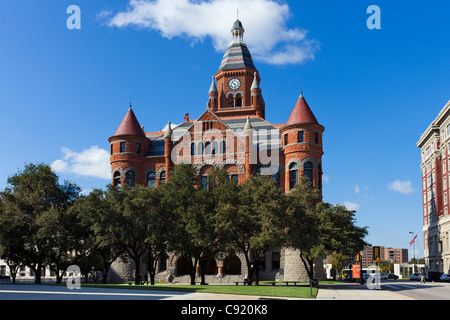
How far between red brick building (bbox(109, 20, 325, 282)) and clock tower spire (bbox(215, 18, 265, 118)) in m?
6.21

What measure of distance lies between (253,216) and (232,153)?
828 inches

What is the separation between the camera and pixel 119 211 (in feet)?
165

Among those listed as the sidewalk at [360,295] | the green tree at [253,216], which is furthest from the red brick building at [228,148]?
the sidewalk at [360,295]

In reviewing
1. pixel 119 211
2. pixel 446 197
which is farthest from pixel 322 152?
pixel 446 197

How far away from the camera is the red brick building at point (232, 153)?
65000 millimetres

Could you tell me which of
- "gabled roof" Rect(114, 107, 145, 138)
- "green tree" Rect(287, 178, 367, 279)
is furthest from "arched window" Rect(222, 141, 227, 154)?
"green tree" Rect(287, 178, 367, 279)

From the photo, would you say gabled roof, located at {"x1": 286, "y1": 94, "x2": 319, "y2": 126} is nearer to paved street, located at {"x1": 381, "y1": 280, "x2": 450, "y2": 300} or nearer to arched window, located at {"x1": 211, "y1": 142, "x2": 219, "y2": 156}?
arched window, located at {"x1": 211, "y1": 142, "x2": 219, "y2": 156}

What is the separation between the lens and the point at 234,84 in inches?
3369

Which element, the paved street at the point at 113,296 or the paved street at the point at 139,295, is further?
the paved street at the point at 139,295

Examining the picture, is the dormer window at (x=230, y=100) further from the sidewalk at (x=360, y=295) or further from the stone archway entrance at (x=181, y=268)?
the sidewalk at (x=360, y=295)

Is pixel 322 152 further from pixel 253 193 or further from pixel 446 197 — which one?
pixel 446 197

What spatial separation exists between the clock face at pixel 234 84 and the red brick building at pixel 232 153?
978 centimetres

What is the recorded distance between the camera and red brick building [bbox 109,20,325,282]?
213 ft
